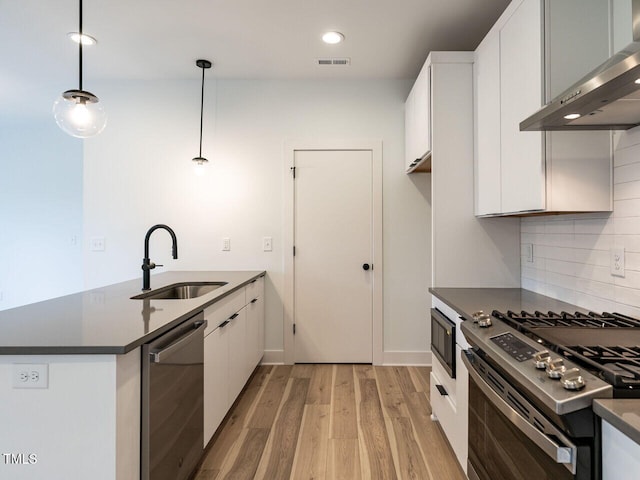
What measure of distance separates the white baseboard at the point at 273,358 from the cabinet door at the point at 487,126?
217 cm

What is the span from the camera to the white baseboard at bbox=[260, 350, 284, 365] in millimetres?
3561

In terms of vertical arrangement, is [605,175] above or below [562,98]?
below

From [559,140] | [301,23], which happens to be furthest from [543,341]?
[301,23]

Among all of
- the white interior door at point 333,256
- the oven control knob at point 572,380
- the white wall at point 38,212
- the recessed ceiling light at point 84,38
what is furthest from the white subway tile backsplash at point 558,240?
the white wall at point 38,212

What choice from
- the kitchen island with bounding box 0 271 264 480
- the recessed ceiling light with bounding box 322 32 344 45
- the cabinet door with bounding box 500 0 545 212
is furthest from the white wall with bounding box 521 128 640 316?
the kitchen island with bounding box 0 271 264 480

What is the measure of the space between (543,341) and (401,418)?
1545mm

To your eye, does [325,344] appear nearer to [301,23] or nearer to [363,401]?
[363,401]

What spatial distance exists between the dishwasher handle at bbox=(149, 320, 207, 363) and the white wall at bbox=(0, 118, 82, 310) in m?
4.08

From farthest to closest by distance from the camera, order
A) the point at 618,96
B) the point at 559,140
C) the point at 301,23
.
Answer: the point at 301,23 < the point at 559,140 < the point at 618,96

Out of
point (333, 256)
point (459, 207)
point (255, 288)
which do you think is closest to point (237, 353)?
point (255, 288)

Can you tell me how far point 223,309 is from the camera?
2283 millimetres

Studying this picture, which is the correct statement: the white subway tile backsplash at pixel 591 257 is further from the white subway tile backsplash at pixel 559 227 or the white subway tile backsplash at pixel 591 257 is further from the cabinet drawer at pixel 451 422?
the cabinet drawer at pixel 451 422

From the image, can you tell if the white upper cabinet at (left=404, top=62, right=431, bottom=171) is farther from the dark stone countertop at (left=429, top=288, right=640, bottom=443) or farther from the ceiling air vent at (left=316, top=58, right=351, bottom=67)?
the dark stone countertop at (left=429, top=288, right=640, bottom=443)

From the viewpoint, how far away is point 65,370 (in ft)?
3.90
